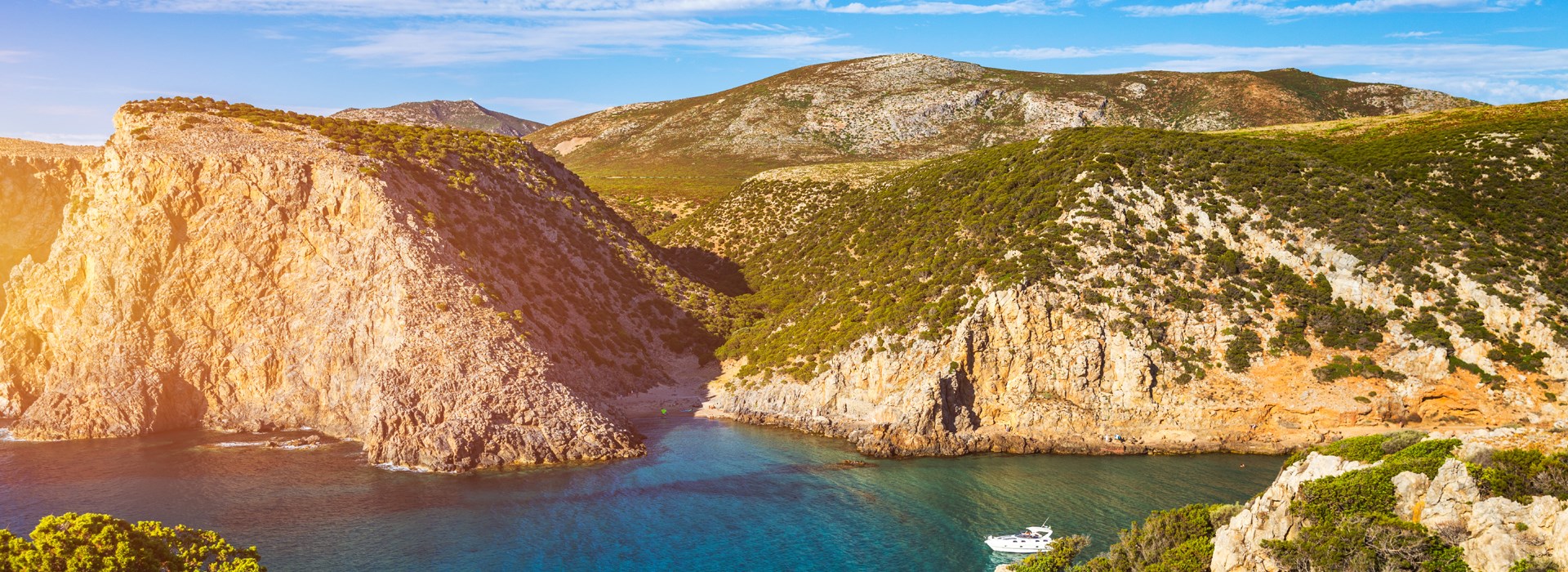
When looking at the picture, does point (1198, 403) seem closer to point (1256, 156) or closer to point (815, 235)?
point (1256, 156)

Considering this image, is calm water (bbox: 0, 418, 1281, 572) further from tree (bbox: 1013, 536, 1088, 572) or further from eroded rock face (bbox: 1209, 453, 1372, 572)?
eroded rock face (bbox: 1209, 453, 1372, 572)

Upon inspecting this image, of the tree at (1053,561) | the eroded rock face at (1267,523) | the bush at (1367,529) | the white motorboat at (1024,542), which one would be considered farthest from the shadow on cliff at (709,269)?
the bush at (1367,529)

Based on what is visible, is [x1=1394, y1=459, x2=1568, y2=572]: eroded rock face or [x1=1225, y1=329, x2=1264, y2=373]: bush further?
[x1=1225, y1=329, x2=1264, y2=373]: bush

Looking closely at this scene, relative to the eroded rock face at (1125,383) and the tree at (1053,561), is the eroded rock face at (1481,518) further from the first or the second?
the eroded rock face at (1125,383)

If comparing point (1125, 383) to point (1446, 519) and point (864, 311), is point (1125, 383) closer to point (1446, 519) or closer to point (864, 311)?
point (864, 311)

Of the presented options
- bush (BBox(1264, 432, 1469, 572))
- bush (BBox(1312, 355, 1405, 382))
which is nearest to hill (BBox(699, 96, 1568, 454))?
bush (BBox(1312, 355, 1405, 382))

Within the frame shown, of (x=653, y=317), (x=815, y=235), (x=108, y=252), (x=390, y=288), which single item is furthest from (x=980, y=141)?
(x=108, y=252)

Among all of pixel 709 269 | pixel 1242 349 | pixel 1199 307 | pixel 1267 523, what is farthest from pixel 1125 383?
pixel 709 269
